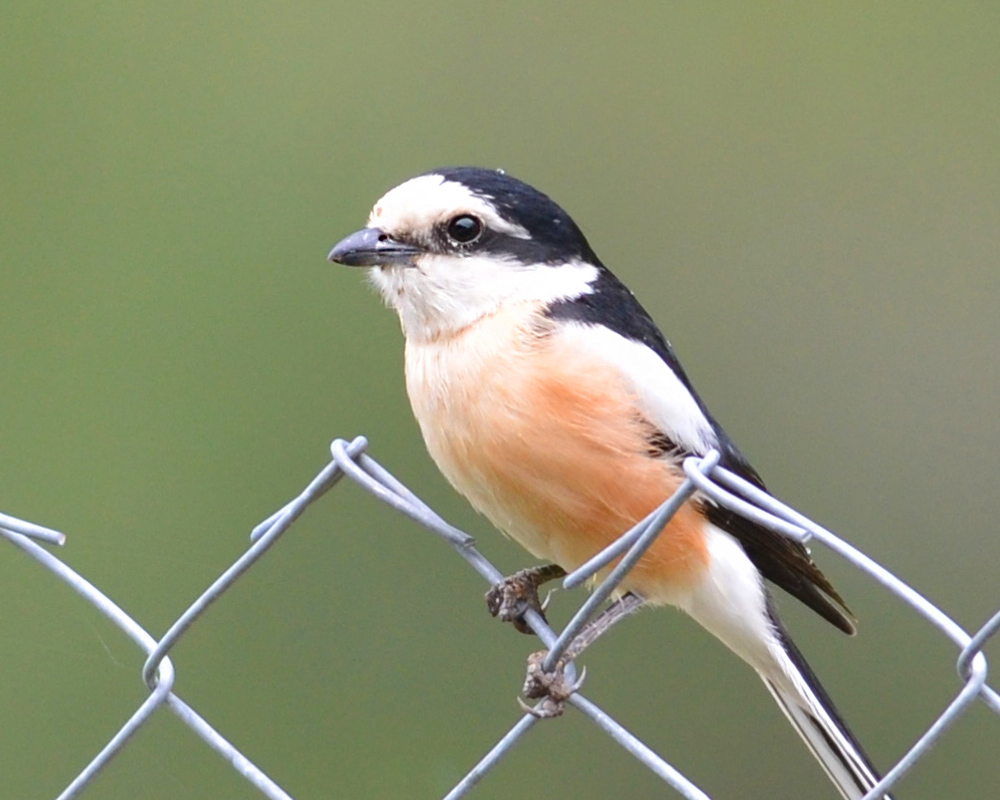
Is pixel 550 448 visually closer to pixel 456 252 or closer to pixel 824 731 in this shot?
pixel 456 252

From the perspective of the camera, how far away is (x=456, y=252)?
2314 millimetres

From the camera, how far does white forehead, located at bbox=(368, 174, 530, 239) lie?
2291 millimetres

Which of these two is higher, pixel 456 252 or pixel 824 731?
pixel 456 252

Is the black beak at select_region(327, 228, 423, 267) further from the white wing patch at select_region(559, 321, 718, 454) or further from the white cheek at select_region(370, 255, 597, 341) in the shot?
the white wing patch at select_region(559, 321, 718, 454)

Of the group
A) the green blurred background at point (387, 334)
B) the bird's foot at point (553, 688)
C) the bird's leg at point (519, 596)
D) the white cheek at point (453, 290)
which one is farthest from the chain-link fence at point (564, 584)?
the green blurred background at point (387, 334)

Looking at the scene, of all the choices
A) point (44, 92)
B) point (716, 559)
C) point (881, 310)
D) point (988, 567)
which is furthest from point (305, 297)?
point (716, 559)

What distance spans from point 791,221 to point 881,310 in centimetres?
38

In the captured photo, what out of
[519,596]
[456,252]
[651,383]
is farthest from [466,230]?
[519,596]

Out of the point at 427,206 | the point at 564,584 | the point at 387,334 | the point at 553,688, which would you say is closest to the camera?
the point at 564,584

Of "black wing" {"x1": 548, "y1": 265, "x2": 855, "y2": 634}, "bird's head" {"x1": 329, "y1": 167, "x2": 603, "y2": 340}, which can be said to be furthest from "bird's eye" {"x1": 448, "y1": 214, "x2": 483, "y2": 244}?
"black wing" {"x1": 548, "y1": 265, "x2": 855, "y2": 634}

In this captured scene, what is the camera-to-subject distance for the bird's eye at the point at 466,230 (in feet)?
7.61

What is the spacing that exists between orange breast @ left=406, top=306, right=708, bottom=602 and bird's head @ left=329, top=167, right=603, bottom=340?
0.28ft

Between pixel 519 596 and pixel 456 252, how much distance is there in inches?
20.1

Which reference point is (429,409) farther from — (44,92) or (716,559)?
A: (44,92)
